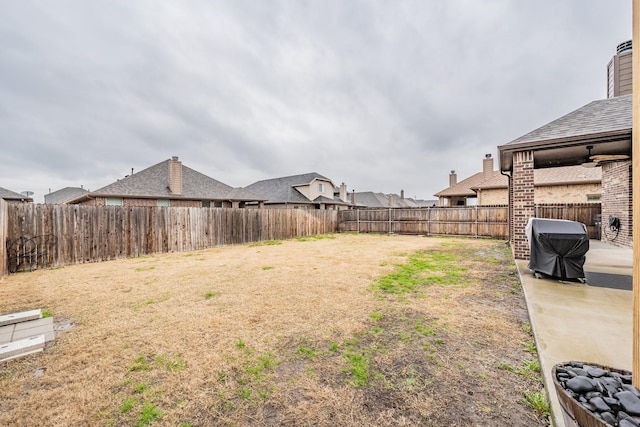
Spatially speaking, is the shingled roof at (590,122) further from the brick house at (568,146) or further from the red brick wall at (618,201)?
the red brick wall at (618,201)

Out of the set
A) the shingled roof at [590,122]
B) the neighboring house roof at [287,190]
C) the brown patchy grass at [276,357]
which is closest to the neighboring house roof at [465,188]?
the neighboring house roof at [287,190]

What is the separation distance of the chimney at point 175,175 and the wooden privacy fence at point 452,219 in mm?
11843

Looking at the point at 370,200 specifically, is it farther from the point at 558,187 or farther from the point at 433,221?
the point at 558,187

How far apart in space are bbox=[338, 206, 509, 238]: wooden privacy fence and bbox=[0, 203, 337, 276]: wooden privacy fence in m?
7.75

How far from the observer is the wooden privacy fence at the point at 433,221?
13961mm

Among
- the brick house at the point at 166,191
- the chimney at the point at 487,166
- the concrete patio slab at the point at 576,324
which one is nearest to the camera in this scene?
the concrete patio slab at the point at 576,324

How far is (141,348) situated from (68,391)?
2.34 feet

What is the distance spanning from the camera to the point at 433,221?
16.0 meters

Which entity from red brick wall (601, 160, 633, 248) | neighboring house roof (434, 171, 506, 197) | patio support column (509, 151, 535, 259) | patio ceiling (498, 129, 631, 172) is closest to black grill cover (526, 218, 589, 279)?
patio support column (509, 151, 535, 259)

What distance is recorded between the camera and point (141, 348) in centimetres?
284

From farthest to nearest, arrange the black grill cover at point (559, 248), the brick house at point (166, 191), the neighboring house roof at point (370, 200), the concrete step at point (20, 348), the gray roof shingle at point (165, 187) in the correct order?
1. the neighboring house roof at point (370, 200)
2. the gray roof shingle at point (165, 187)
3. the brick house at point (166, 191)
4. the black grill cover at point (559, 248)
5. the concrete step at point (20, 348)

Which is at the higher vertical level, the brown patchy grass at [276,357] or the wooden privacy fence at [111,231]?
the wooden privacy fence at [111,231]

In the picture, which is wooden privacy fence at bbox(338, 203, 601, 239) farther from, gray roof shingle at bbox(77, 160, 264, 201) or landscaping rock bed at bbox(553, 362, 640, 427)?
landscaping rock bed at bbox(553, 362, 640, 427)

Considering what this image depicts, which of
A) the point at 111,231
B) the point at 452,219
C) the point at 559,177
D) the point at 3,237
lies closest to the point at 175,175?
the point at 111,231
